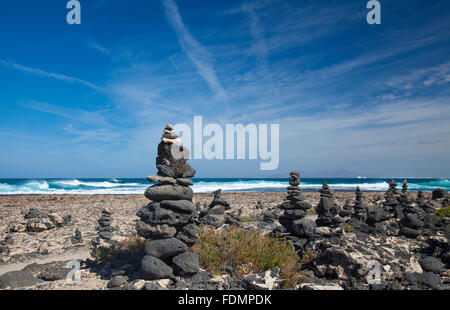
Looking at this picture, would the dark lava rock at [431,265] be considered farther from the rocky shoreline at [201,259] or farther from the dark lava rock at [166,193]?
the dark lava rock at [166,193]

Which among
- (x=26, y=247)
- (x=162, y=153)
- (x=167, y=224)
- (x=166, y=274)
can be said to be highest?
(x=162, y=153)

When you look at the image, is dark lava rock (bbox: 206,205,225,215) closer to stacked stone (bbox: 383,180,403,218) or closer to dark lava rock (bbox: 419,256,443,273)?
dark lava rock (bbox: 419,256,443,273)

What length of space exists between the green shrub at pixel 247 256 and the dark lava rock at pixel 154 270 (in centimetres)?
114

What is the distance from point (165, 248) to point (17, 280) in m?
4.05

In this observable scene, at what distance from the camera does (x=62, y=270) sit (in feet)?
25.5

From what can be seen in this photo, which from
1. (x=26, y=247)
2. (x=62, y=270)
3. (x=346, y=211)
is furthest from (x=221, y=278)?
(x=346, y=211)

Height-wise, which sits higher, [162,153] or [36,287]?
[162,153]

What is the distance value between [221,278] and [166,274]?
4.51 feet

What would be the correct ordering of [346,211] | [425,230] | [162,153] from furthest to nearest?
[346,211] < [425,230] < [162,153]

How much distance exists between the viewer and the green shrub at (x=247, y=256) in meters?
7.25

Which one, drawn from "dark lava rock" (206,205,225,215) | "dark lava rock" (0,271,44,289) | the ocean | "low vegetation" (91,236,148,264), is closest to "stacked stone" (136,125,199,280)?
"low vegetation" (91,236,148,264)

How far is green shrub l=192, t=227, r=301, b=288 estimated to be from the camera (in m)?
7.25
